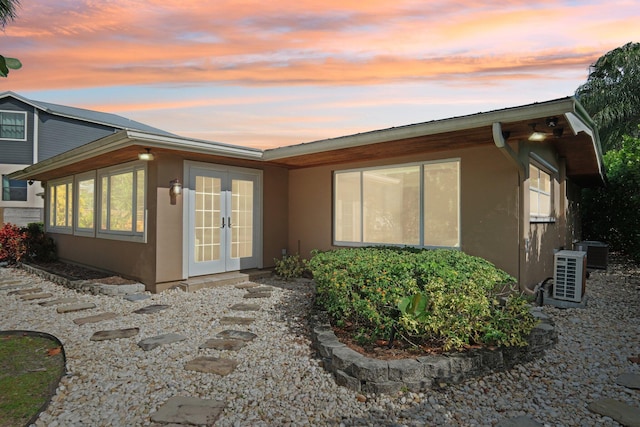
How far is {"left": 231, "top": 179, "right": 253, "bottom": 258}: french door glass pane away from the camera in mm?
7112

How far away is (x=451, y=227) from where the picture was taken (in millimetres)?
6441

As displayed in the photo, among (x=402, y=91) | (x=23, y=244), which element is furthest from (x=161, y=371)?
(x=23, y=244)

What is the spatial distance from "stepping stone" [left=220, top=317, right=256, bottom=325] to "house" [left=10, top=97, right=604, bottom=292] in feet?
6.98

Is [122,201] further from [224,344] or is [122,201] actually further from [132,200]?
[224,344]

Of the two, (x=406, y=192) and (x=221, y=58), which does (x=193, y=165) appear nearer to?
(x=221, y=58)

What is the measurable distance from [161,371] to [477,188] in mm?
4534

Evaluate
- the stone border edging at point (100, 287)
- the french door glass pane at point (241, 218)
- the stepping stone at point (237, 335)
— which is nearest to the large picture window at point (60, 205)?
the stone border edging at point (100, 287)

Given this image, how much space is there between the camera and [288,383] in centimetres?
282

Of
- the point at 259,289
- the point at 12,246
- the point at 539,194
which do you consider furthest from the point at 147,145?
the point at 12,246

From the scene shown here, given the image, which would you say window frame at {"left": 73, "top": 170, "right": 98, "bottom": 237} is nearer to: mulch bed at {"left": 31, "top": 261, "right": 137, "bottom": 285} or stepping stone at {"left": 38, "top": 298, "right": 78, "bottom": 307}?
mulch bed at {"left": 31, "top": 261, "right": 137, "bottom": 285}

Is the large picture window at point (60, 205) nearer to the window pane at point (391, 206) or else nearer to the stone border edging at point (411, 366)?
the window pane at point (391, 206)

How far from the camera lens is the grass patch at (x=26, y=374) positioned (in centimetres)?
248

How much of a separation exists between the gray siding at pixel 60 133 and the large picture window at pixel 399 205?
47.6 ft

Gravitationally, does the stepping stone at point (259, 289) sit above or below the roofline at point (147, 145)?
below
